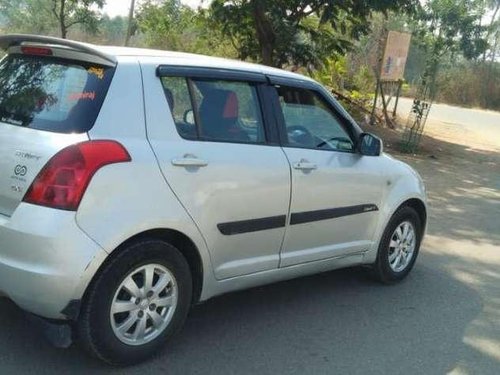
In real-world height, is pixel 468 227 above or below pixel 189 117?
below

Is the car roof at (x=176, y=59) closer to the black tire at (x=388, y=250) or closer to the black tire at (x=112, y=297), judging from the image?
the black tire at (x=112, y=297)

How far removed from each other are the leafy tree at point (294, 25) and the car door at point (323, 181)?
8436mm

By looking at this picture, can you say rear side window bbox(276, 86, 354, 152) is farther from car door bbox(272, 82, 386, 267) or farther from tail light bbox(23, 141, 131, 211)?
tail light bbox(23, 141, 131, 211)

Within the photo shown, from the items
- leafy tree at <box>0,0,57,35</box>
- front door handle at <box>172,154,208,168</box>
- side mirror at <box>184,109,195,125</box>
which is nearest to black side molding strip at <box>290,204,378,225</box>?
front door handle at <box>172,154,208,168</box>

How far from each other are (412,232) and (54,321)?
3.26 m

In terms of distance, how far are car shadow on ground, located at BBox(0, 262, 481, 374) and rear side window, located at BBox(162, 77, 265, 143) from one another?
1.25 metres

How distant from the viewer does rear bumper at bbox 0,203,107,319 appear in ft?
10.2

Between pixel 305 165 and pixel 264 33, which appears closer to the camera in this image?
pixel 305 165

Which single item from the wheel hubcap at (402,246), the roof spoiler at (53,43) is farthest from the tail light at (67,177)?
the wheel hubcap at (402,246)

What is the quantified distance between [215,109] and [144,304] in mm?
1237

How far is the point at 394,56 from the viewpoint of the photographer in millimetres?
16766

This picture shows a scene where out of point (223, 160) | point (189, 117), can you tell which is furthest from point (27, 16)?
point (223, 160)

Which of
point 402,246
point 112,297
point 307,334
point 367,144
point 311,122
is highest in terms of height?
point 311,122

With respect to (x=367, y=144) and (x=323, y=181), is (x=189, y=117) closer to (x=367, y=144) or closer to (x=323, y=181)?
(x=323, y=181)
